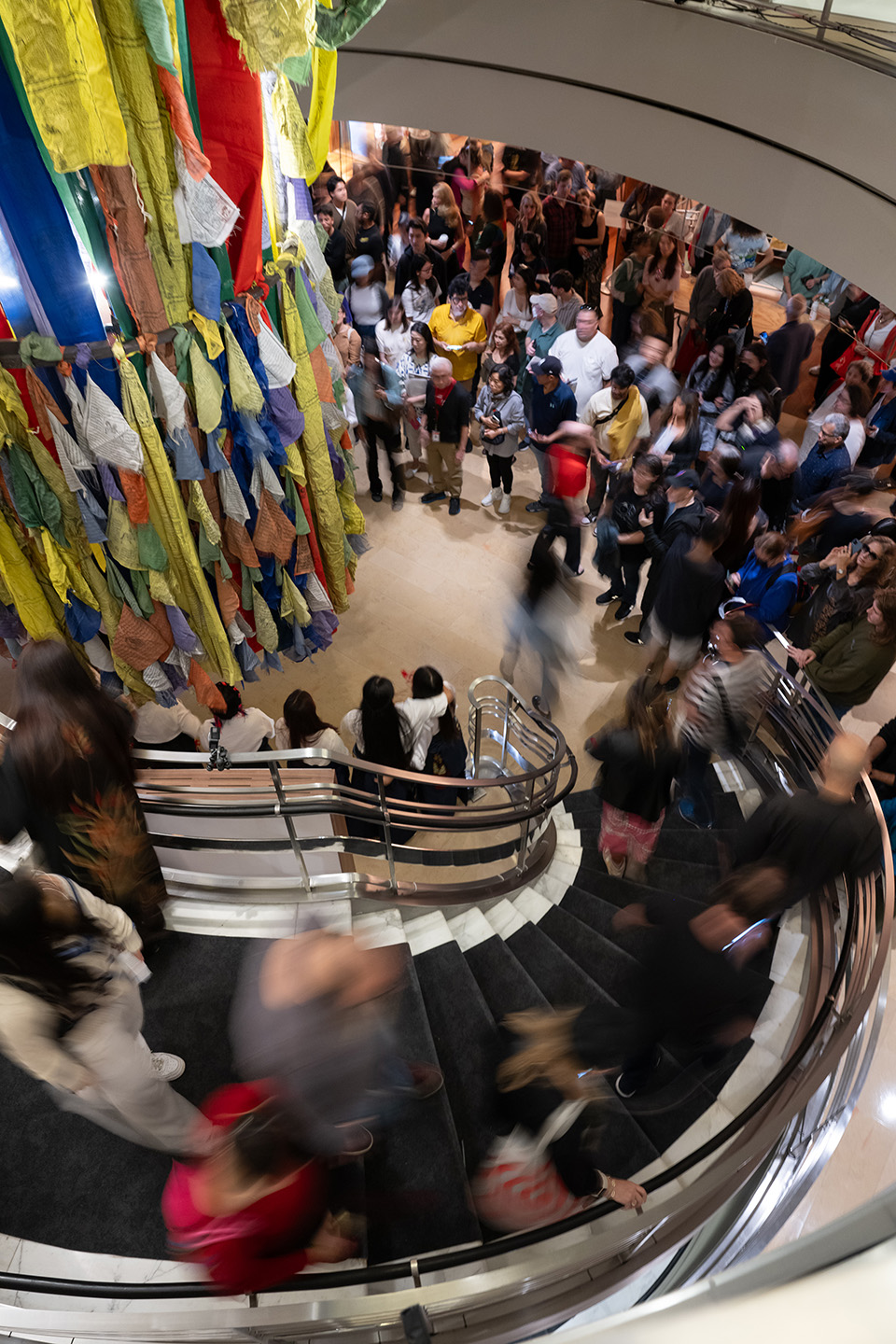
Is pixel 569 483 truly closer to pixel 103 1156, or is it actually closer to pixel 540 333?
pixel 540 333

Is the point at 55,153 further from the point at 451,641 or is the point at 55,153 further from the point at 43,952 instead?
the point at 451,641

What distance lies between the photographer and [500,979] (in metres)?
3.14

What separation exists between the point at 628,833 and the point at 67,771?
2.21 metres

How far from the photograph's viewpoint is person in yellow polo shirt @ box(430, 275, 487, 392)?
612 centimetres

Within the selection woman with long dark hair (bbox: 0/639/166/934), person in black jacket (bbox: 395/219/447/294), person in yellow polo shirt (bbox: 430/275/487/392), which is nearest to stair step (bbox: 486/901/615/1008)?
woman with long dark hair (bbox: 0/639/166/934)

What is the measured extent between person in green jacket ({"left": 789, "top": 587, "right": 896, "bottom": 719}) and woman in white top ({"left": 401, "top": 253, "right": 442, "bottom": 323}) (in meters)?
4.42

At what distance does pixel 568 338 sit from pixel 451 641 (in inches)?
93.5

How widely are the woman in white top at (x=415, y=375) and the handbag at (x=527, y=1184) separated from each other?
4993 millimetres

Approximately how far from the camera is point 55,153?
2.66 meters

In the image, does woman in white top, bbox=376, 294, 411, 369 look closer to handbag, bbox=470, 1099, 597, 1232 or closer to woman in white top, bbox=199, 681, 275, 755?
woman in white top, bbox=199, 681, 275, 755

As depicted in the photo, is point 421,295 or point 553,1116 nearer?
point 553,1116

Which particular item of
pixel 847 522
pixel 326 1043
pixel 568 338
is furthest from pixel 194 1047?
pixel 568 338

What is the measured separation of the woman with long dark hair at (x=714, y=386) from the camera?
5.32 metres

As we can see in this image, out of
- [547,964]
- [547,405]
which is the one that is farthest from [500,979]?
[547,405]
